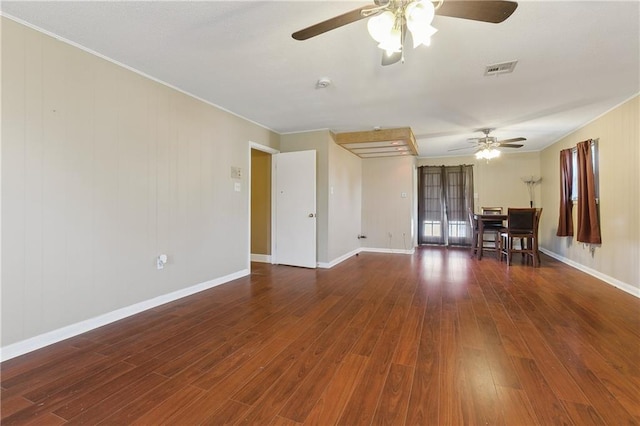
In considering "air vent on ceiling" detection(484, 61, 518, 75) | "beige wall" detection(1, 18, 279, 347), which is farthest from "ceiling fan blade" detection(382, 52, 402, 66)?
"beige wall" detection(1, 18, 279, 347)

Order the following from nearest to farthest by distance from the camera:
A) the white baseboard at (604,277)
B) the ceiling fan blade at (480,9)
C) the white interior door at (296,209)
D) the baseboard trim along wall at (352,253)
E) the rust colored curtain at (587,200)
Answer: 1. the ceiling fan blade at (480,9)
2. the white baseboard at (604,277)
3. the rust colored curtain at (587,200)
4. the white interior door at (296,209)
5. the baseboard trim along wall at (352,253)

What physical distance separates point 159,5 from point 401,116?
326 cm

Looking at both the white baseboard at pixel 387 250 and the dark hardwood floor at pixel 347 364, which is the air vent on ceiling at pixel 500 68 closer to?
the dark hardwood floor at pixel 347 364

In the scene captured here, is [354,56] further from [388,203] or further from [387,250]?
[387,250]

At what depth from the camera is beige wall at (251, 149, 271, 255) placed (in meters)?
5.46

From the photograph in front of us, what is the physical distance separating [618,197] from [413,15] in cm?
422

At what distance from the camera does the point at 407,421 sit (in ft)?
4.65

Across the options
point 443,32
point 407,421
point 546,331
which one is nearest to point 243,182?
point 443,32

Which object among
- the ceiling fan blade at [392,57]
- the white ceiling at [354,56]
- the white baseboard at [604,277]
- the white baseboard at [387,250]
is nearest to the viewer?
the white ceiling at [354,56]

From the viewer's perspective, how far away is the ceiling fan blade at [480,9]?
1391mm

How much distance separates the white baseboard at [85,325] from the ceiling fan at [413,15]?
2.87 m

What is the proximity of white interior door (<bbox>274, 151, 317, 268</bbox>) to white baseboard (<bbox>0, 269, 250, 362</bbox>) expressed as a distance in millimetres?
1715

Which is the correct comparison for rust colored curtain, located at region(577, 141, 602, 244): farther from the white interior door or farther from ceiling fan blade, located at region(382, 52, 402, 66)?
the white interior door

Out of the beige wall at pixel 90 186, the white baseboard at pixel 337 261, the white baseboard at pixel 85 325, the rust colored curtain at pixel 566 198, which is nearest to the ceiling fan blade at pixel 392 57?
the beige wall at pixel 90 186
